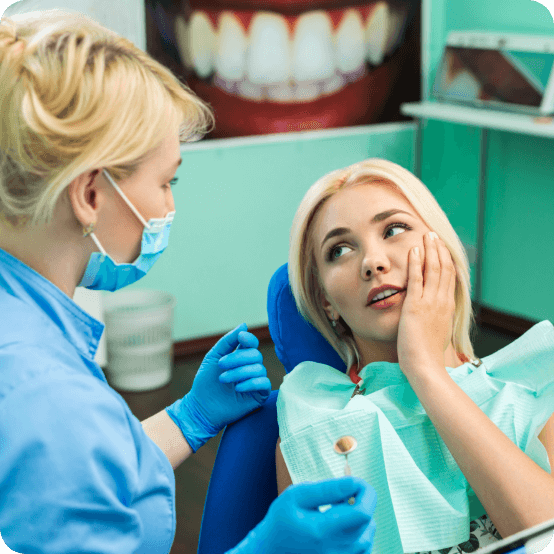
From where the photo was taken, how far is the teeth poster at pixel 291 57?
321 cm

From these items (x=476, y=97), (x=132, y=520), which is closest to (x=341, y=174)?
(x=132, y=520)

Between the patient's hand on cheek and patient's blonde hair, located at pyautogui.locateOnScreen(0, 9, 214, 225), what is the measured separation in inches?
20.0

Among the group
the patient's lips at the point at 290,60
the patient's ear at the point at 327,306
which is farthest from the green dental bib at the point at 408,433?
the patient's lips at the point at 290,60

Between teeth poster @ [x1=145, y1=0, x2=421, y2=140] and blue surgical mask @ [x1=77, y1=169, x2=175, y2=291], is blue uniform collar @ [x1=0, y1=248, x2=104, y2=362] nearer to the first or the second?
blue surgical mask @ [x1=77, y1=169, x2=175, y2=291]

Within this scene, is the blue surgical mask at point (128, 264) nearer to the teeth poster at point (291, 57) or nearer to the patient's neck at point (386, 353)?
the patient's neck at point (386, 353)

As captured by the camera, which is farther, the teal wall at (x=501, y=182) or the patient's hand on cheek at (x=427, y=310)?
the teal wall at (x=501, y=182)

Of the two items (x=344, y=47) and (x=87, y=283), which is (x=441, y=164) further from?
(x=87, y=283)

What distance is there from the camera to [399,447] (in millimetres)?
1119

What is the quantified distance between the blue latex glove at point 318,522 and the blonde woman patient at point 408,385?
0.21 meters

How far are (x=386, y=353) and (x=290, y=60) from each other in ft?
8.13

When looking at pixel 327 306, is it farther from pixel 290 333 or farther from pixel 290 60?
pixel 290 60

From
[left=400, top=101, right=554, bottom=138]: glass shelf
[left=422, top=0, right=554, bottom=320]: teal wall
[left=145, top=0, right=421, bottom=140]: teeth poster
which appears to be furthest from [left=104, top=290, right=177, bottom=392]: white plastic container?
[left=422, top=0, right=554, bottom=320]: teal wall

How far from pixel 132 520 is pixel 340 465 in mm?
395

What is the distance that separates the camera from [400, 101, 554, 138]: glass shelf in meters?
3.07
